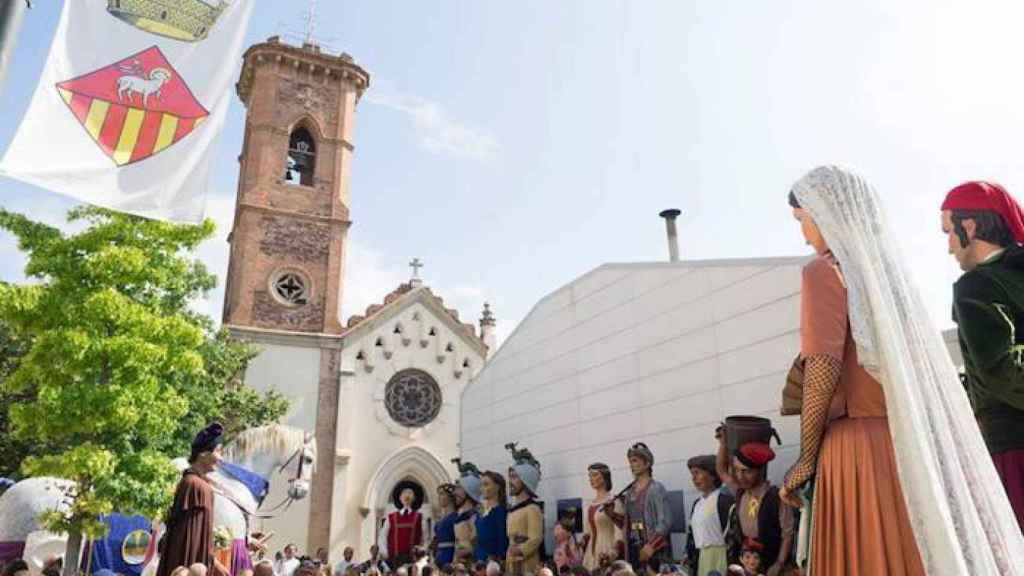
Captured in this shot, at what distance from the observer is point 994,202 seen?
269cm

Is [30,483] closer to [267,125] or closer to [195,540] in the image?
[195,540]

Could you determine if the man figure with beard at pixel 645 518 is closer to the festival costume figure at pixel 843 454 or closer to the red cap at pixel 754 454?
the red cap at pixel 754 454

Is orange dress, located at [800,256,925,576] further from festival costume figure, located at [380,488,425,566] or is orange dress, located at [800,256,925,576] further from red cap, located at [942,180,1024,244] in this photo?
festival costume figure, located at [380,488,425,566]

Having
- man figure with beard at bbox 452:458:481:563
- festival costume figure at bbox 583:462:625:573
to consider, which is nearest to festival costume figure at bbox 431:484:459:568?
man figure with beard at bbox 452:458:481:563

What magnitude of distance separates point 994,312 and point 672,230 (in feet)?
25.6

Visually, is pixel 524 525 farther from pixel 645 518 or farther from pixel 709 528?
pixel 709 528

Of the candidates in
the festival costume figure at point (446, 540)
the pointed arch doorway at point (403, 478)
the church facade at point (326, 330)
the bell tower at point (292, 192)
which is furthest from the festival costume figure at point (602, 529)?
the bell tower at point (292, 192)

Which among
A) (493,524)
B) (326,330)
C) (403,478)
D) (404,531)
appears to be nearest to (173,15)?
(493,524)

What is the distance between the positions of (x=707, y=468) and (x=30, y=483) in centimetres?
1100

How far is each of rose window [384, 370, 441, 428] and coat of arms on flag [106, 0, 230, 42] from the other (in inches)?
792

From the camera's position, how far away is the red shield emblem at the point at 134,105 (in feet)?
12.4

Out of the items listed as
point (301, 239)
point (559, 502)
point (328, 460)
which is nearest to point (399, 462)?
point (328, 460)

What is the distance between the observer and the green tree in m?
8.70

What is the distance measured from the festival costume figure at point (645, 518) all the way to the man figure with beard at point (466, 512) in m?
3.19
